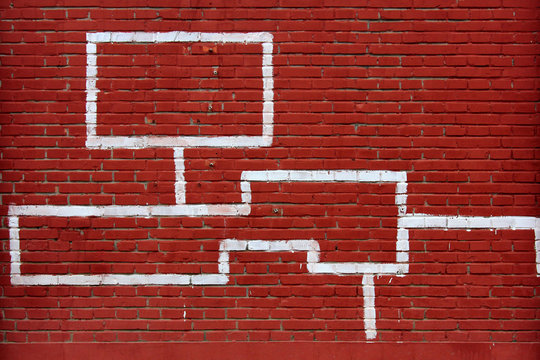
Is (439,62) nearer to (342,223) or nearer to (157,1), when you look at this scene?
(342,223)

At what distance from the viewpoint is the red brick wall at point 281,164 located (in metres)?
3.05

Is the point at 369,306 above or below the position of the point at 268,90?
below

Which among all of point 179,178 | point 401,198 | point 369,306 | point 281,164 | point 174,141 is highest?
point 174,141

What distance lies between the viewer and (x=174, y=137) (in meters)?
3.08

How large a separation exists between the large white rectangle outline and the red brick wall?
0.04 metres

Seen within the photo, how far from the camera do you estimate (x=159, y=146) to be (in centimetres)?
308

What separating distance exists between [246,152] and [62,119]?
130cm

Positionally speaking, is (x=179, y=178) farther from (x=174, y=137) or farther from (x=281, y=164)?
(x=281, y=164)

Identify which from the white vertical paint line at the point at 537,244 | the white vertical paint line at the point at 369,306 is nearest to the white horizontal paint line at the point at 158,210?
the white vertical paint line at the point at 369,306

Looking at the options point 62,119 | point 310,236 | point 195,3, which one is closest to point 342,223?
point 310,236

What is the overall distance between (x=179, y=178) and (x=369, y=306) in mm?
1585

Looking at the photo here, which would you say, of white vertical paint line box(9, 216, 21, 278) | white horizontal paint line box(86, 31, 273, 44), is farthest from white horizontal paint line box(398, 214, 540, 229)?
white vertical paint line box(9, 216, 21, 278)

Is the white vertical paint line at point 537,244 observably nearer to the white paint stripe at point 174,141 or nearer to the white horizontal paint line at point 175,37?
the white paint stripe at point 174,141

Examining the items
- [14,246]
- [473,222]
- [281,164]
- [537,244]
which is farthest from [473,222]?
[14,246]
